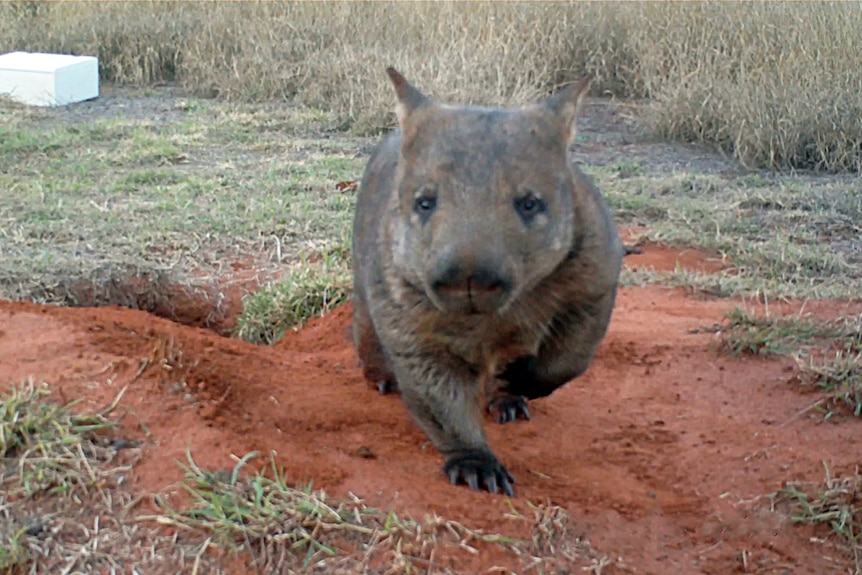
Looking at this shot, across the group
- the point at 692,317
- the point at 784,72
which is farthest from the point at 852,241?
the point at 784,72

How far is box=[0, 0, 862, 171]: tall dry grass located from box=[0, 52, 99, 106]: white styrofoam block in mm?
1080

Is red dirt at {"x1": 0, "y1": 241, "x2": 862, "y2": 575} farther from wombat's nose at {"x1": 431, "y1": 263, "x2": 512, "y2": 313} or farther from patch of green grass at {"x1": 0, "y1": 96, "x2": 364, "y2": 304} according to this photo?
patch of green grass at {"x1": 0, "y1": 96, "x2": 364, "y2": 304}

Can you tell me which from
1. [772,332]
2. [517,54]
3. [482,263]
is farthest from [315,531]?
[517,54]

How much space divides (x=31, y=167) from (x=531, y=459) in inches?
219

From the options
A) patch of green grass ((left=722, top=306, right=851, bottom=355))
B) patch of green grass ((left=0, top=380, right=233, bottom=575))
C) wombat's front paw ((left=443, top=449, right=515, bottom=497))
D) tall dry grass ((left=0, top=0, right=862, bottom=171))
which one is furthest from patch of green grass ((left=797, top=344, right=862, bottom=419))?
tall dry grass ((left=0, top=0, right=862, bottom=171))

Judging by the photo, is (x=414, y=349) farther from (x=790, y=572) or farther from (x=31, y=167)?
(x=31, y=167)

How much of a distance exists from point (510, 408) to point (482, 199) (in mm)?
1342

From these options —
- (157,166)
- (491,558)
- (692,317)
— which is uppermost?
(491,558)

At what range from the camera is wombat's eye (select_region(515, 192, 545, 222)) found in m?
3.17

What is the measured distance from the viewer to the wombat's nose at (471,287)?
9.67 feet

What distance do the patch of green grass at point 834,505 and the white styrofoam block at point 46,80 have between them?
916 centimetres

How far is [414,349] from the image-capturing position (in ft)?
11.5

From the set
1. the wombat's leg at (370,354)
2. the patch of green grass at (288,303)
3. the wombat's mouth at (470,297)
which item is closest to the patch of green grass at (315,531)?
the wombat's mouth at (470,297)

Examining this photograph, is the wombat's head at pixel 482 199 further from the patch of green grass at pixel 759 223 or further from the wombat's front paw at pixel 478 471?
the patch of green grass at pixel 759 223
